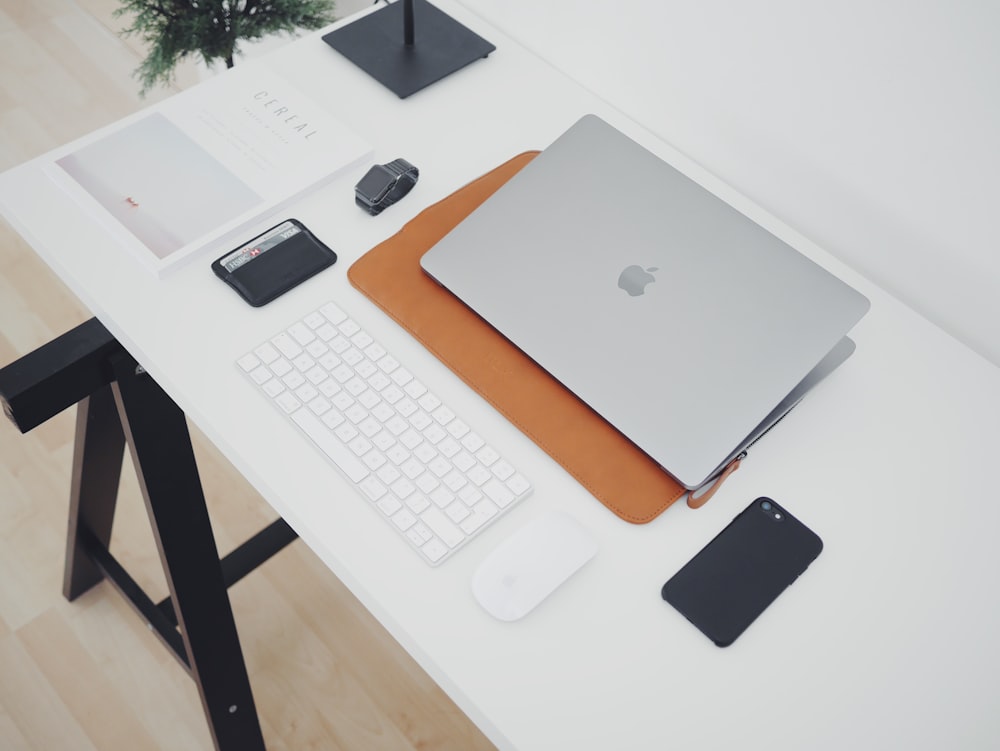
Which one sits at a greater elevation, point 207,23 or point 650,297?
point 650,297

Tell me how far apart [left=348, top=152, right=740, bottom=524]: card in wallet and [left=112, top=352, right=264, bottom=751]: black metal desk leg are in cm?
27

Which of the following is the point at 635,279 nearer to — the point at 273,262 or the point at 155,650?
the point at 273,262

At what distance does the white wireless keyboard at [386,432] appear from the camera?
0.79 metres

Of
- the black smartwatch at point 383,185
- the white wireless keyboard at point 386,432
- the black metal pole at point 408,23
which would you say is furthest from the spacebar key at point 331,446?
the black metal pole at point 408,23

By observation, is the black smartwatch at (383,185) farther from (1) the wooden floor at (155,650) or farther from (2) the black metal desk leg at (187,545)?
(1) the wooden floor at (155,650)

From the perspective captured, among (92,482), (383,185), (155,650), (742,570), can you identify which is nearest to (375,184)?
(383,185)

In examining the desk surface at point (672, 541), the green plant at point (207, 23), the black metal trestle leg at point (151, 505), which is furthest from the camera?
the green plant at point (207, 23)

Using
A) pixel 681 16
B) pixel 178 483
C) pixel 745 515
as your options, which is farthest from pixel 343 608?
pixel 681 16

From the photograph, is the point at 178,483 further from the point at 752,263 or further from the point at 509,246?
the point at 752,263

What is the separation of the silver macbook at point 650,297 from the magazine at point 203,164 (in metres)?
0.21

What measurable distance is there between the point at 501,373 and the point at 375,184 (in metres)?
0.27

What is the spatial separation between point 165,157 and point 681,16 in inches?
23.7

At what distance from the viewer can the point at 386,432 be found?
0.84 metres

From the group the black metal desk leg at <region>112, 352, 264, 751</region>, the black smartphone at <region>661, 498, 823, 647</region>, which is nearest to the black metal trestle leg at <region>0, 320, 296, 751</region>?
the black metal desk leg at <region>112, 352, 264, 751</region>
